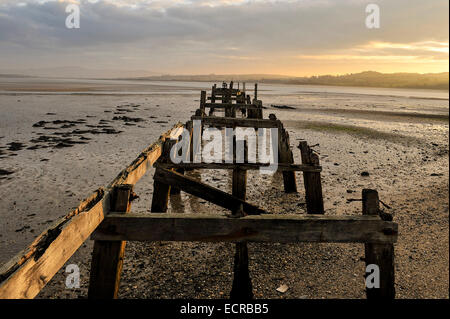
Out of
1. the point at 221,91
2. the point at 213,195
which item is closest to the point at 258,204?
the point at 213,195

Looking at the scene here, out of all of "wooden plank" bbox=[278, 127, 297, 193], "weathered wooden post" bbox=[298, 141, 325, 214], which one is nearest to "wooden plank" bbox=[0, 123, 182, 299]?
"weathered wooden post" bbox=[298, 141, 325, 214]

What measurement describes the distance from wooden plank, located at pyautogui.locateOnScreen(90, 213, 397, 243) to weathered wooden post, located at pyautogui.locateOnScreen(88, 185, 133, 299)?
0.10 m

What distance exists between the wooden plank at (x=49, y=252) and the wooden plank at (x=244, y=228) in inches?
8.6

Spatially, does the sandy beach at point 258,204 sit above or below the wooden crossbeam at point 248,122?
below

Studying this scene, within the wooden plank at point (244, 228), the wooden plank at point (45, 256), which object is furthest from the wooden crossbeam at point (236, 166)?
the wooden plank at point (45, 256)

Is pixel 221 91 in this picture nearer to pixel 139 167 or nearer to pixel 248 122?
pixel 248 122

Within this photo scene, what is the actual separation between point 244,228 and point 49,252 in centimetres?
144

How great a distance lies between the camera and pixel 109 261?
268cm

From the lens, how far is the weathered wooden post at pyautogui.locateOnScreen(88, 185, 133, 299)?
8.73ft

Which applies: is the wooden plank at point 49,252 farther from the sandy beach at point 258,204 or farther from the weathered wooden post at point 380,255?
the weathered wooden post at point 380,255

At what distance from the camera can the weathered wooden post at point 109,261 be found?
266 cm

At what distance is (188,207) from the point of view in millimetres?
6496
